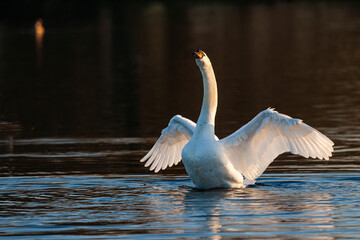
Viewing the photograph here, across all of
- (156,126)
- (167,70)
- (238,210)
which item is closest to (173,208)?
(238,210)

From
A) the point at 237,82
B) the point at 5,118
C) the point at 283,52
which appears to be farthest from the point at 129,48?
the point at 5,118

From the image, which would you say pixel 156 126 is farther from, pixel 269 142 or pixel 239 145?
pixel 269 142

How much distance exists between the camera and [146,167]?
52.3 ft

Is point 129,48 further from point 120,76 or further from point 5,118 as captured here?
point 5,118

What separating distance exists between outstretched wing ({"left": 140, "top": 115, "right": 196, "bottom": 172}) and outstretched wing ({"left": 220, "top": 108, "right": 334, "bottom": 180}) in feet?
5.22

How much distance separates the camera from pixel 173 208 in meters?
12.1

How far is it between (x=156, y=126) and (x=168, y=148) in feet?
18.1

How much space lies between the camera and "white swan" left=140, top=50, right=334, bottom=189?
13227mm

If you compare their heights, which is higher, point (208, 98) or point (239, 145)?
point (208, 98)

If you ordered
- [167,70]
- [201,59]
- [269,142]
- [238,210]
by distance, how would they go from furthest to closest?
[167,70], [269,142], [201,59], [238,210]

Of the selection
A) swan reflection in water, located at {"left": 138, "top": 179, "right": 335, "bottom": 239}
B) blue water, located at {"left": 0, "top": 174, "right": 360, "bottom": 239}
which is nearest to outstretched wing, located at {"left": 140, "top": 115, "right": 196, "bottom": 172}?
blue water, located at {"left": 0, "top": 174, "right": 360, "bottom": 239}

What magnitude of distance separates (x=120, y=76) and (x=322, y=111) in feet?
46.8

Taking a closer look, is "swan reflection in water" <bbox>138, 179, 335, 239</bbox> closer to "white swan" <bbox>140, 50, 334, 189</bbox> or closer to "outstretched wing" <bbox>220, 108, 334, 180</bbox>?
"white swan" <bbox>140, 50, 334, 189</bbox>

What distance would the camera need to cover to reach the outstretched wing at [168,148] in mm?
15203
